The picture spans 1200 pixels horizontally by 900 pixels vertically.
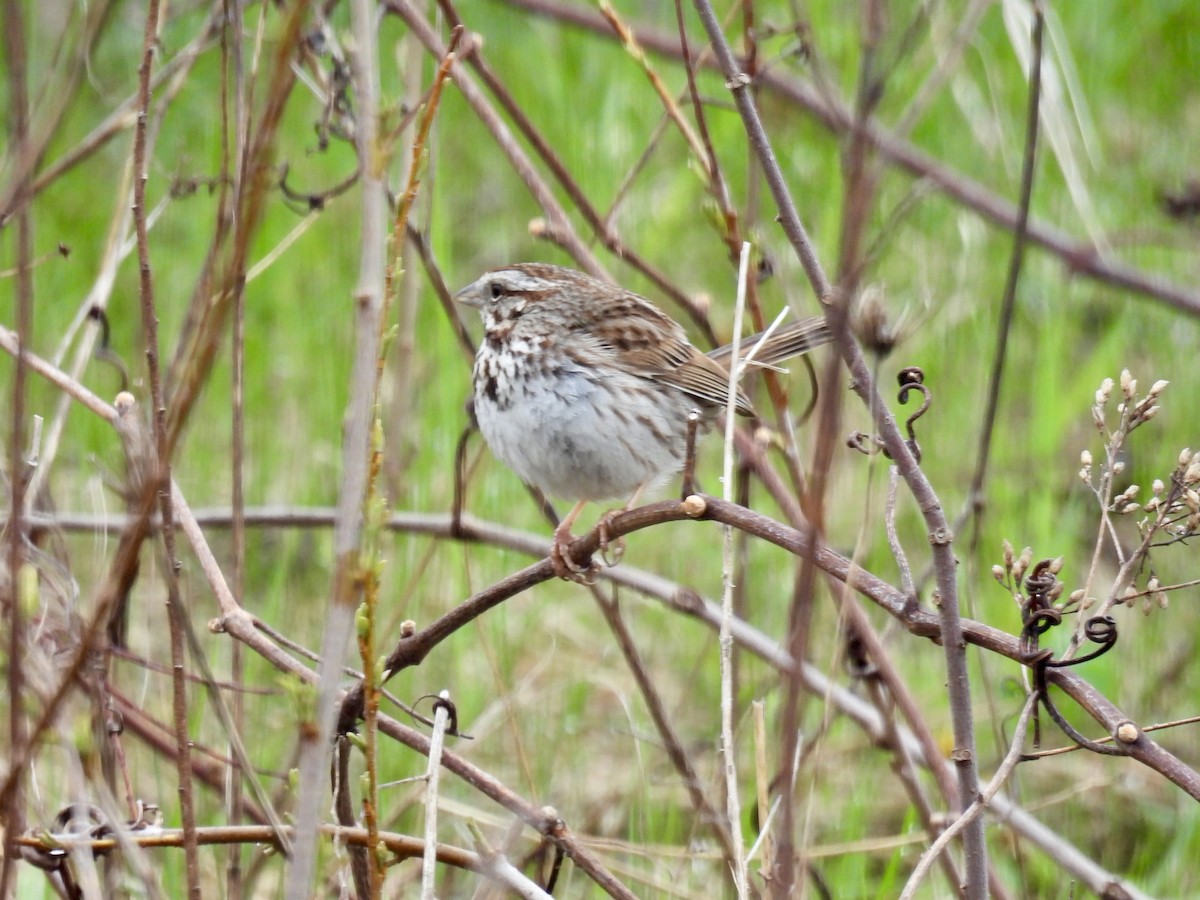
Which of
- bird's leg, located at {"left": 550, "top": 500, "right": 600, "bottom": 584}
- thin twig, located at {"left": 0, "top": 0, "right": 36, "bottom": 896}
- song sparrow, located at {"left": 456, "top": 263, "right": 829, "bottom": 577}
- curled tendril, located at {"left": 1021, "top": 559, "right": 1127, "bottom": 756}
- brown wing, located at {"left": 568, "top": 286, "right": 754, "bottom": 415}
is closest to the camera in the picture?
thin twig, located at {"left": 0, "top": 0, "right": 36, "bottom": 896}

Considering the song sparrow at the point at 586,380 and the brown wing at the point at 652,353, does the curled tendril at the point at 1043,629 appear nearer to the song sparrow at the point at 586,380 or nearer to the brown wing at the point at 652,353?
the song sparrow at the point at 586,380

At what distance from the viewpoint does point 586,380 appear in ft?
11.2

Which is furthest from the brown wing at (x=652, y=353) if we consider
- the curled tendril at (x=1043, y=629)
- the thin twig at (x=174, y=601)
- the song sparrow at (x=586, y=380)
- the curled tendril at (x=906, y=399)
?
the curled tendril at (x=1043, y=629)

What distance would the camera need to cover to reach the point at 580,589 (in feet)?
15.3

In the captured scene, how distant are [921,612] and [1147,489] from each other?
9.61 ft

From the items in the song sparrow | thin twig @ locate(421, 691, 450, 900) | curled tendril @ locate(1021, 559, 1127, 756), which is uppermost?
the song sparrow

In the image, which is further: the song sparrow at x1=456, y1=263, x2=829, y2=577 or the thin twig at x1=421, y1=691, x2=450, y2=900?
the song sparrow at x1=456, y1=263, x2=829, y2=577

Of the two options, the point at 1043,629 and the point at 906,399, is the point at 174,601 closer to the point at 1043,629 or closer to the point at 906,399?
the point at 906,399

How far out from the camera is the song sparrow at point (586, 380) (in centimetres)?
329

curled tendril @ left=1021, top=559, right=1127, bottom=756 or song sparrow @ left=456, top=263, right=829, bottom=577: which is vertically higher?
song sparrow @ left=456, top=263, right=829, bottom=577

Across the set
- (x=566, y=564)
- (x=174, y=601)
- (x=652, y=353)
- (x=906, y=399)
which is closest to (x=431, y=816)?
(x=174, y=601)

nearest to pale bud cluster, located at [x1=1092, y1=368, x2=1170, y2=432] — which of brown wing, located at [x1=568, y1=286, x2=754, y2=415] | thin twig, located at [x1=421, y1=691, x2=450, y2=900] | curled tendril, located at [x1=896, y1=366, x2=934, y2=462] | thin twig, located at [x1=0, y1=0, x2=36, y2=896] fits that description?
curled tendril, located at [x1=896, y1=366, x2=934, y2=462]

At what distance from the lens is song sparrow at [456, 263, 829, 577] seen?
329 cm

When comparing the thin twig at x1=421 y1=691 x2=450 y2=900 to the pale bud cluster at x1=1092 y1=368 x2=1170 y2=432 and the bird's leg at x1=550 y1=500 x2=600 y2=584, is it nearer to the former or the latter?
the bird's leg at x1=550 y1=500 x2=600 y2=584
